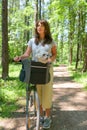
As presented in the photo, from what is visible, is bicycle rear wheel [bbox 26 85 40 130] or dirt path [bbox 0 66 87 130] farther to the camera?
dirt path [bbox 0 66 87 130]

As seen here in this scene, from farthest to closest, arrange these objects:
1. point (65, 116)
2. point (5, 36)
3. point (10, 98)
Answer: point (5, 36) → point (10, 98) → point (65, 116)

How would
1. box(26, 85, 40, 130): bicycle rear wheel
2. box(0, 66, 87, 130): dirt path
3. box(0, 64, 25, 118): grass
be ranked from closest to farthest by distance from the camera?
box(26, 85, 40, 130): bicycle rear wheel → box(0, 66, 87, 130): dirt path → box(0, 64, 25, 118): grass

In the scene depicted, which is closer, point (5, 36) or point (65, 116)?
point (65, 116)

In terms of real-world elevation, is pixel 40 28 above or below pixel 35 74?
above

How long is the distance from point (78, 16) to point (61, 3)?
104 inches

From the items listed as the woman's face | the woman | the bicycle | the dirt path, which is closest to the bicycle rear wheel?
the bicycle

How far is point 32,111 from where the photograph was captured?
546cm

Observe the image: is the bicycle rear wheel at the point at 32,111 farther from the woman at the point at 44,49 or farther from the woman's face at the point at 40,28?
the woman's face at the point at 40,28

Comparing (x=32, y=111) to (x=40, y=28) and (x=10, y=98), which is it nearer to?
(x=40, y=28)

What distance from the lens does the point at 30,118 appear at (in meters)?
5.44

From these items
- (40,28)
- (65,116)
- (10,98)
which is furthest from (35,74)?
(10,98)

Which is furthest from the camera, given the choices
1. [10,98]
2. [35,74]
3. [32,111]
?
[10,98]

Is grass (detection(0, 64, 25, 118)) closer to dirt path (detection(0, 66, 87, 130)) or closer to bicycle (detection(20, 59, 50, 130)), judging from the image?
dirt path (detection(0, 66, 87, 130))

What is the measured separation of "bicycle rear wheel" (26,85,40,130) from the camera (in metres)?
5.06
